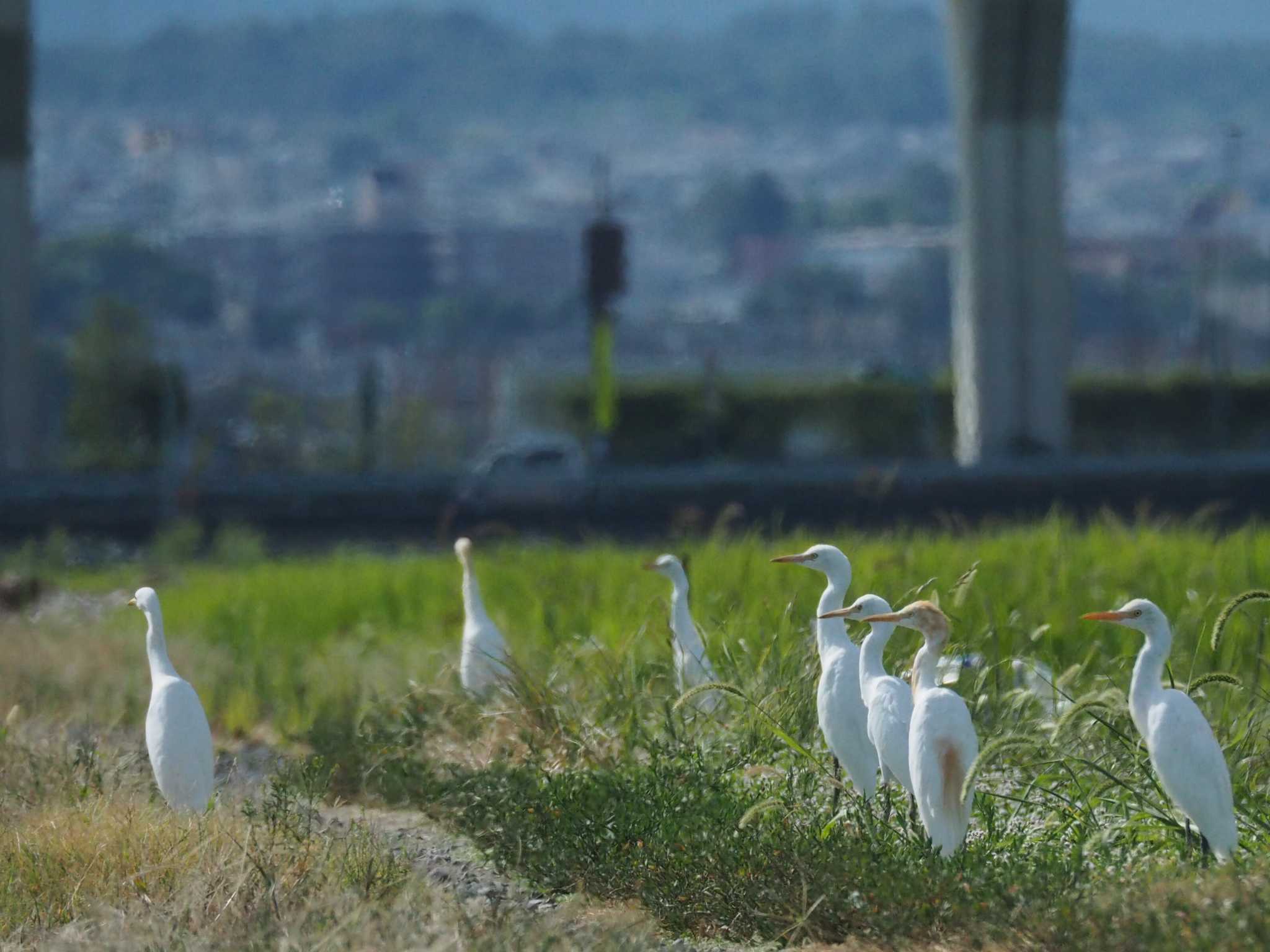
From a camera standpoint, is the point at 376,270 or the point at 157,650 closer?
the point at 157,650

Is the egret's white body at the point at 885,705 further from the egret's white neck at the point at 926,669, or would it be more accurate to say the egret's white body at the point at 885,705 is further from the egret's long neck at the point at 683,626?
the egret's long neck at the point at 683,626

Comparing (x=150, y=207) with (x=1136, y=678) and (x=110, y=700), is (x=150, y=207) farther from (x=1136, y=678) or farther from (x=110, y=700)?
(x=1136, y=678)

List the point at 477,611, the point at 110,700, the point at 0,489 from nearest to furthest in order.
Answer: the point at 477,611
the point at 110,700
the point at 0,489

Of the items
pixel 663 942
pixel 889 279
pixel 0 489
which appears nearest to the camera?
pixel 663 942

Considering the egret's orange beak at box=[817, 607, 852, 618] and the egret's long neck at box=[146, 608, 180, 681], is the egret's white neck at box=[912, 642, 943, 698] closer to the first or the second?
the egret's orange beak at box=[817, 607, 852, 618]

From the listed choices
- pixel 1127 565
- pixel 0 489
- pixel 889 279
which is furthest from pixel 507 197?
pixel 1127 565

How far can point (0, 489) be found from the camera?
23328 mm

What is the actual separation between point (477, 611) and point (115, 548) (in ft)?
43.9

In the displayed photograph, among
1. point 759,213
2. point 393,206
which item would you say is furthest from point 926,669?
point 759,213

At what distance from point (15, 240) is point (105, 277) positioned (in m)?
54.6

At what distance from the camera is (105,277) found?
78375mm

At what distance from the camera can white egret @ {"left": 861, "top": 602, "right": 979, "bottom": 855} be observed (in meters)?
4.94

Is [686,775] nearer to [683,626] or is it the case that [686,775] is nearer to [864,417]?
[683,626]

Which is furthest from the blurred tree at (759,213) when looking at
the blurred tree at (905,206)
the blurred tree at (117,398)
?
the blurred tree at (117,398)
